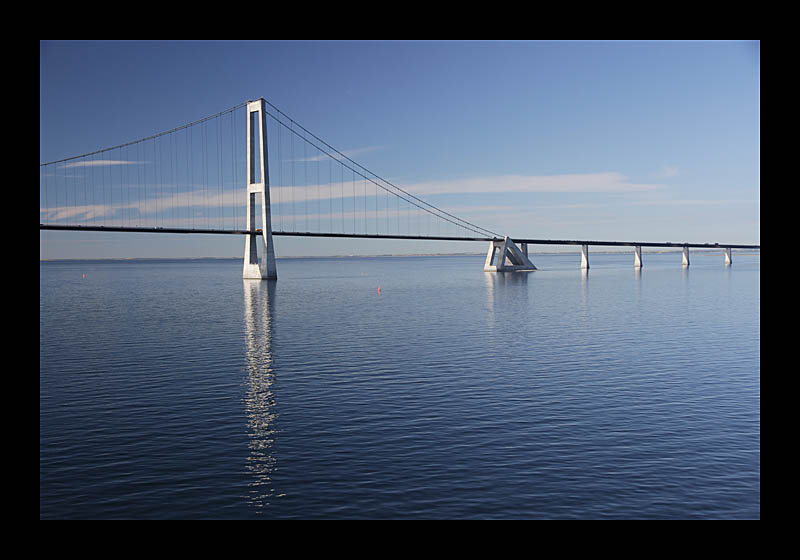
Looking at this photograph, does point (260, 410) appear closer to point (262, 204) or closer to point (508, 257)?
point (262, 204)

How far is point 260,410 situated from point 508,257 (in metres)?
134

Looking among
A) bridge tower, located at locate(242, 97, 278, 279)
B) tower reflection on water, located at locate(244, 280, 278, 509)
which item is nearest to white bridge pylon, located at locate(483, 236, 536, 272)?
bridge tower, located at locate(242, 97, 278, 279)

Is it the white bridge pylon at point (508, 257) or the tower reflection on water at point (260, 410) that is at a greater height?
the white bridge pylon at point (508, 257)

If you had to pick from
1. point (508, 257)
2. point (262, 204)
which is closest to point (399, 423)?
point (262, 204)

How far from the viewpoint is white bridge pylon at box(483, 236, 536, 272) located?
454 ft

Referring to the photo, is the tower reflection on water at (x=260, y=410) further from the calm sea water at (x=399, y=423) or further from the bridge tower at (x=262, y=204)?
the bridge tower at (x=262, y=204)

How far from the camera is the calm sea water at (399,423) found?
1260cm

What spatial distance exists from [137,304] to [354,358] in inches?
1615

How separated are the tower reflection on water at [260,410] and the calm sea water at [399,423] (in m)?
0.07

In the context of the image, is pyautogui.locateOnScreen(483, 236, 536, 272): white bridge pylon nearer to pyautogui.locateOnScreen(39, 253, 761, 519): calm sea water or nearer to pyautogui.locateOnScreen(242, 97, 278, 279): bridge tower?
pyautogui.locateOnScreen(242, 97, 278, 279): bridge tower

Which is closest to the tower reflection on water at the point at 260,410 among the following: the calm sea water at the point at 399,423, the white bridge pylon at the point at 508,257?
the calm sea water at the point at 399,423

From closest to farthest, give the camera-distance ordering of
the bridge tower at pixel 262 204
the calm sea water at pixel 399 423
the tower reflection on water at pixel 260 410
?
the calm sea water at pixel 399 423
the tower reflection on water at pixel 260 410
the bridge tower at pixel 262 204

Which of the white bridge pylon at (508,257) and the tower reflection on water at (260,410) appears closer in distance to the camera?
the tower reflection on water at (260,410)
